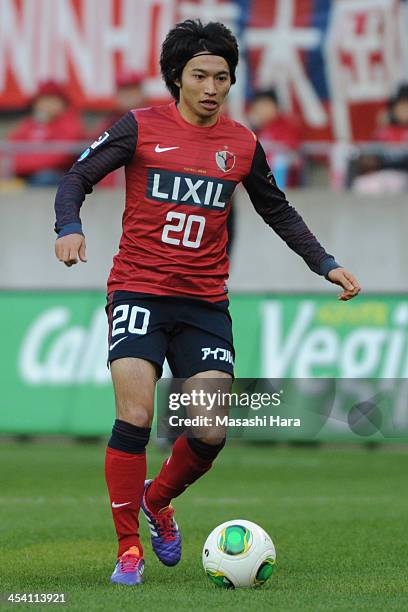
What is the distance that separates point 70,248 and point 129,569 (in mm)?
1381

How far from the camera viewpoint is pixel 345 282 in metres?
6.10

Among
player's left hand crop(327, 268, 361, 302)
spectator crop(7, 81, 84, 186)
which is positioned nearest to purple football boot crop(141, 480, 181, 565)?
player's left hand crop(327, 268, 361, 302)

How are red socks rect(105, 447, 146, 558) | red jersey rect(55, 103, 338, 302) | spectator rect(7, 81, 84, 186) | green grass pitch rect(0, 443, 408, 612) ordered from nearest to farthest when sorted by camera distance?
green grass pitch rect(0, 443, 408, 612), red socks rect(105, 447, 146, 558), red jersey rect(55, 103, 338, 302), spectator rect(7, 81, 84, 186)

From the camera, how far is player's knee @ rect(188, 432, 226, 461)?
6.14 metres

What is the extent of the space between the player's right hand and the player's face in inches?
33.5

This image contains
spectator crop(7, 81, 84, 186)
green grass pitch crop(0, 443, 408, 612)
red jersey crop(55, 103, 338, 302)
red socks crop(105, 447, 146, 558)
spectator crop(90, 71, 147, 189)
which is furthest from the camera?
→ spectator crop(7, 81, 84, 186)

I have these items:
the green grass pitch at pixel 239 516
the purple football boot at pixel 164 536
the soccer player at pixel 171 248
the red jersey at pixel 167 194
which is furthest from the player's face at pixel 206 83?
the green grass pitch at pixel 239 516

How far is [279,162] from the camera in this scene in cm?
1582

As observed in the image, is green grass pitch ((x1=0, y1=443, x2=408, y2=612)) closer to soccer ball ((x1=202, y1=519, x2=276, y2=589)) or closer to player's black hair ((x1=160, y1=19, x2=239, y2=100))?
soccer ball ((x1=202, y1=519, x2=276, y2=589))

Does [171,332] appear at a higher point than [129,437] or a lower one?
higher

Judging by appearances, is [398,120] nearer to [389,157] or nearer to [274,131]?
[389,157]

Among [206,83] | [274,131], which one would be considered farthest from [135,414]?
[274,131]

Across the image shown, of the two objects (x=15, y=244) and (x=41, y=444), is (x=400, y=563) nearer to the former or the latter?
(x=41, y=444)

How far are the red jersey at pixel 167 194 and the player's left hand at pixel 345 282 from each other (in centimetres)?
52
